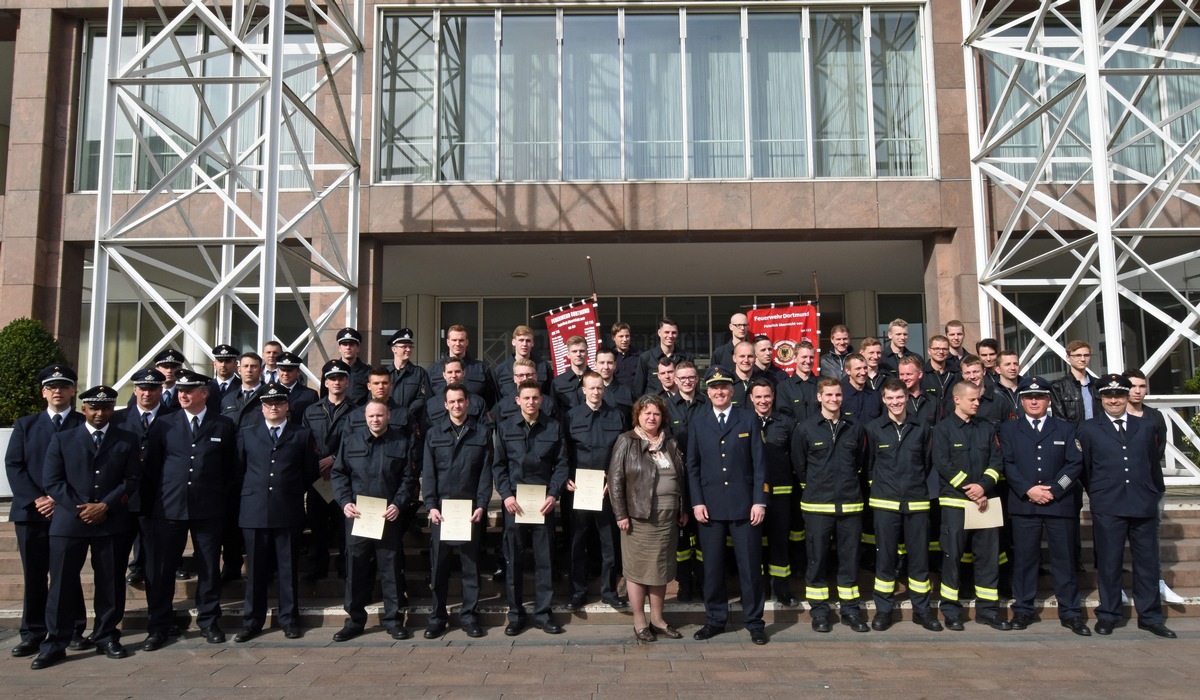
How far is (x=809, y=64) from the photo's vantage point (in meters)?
13.3

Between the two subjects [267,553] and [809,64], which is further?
[809,64]

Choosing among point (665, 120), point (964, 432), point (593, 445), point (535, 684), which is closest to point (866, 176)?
point (665, 120)

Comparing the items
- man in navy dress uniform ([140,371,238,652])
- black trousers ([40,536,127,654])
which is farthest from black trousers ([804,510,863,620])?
black trousers ([40,536,127,654])

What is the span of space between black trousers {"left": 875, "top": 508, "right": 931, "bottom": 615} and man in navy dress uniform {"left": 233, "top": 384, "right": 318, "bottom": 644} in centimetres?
443

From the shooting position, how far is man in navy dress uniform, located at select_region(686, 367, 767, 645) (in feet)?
20.5

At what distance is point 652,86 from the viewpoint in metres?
13.4

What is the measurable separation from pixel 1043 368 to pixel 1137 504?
9600mm

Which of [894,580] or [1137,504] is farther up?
[1137,504]

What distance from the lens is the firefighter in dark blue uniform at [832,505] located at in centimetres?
642

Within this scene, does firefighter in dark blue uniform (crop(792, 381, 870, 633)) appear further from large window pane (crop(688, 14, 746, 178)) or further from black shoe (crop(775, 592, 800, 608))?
large window pane (crop(688, 14, 746, 178))

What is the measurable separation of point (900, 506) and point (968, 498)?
0.52 m

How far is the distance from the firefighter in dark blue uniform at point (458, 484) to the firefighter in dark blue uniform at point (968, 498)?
351 cm

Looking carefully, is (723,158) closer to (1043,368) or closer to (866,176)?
(866,176)

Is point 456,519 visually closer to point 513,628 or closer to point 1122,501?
point 513,628
